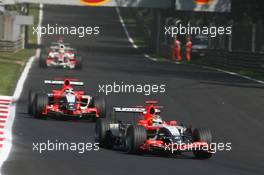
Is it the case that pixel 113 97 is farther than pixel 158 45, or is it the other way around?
pixel 158 45

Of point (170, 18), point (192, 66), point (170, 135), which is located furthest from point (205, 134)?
point (170, 18)

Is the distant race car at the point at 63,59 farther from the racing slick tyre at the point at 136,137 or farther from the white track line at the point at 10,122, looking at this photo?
the racing slick tyre at the point at 136,137

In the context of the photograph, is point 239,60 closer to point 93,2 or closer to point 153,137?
point 93,2

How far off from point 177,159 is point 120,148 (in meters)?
1.62

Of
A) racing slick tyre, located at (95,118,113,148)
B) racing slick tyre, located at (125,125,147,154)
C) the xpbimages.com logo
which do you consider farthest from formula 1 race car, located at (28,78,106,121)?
the xpbimages.com logo

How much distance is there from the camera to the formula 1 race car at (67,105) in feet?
71.6

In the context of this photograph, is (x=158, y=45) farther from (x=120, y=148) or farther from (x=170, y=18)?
(x=120, y=148)

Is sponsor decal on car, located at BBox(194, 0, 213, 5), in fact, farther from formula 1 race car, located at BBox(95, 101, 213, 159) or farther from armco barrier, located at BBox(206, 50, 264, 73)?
formula 1 race car, located at BBox(95, 101, 213, 159)

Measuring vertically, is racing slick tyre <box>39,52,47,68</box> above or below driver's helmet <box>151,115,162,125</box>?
below

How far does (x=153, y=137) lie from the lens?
17609mm

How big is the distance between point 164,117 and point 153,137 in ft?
20.2

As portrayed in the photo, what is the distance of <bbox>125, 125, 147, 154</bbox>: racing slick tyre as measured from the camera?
1692cm

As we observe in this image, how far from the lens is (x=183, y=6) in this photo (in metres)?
56.3

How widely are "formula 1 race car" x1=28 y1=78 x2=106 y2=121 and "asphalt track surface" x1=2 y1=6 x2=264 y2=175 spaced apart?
24 cm
